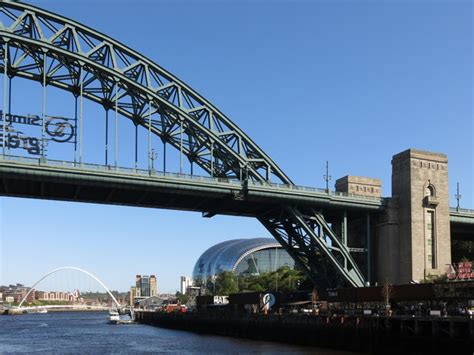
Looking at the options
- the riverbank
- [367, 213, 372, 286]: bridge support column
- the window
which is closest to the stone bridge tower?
the window

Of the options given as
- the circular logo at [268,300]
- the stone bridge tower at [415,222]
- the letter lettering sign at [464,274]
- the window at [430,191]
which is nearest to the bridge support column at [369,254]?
the stone bridge tower at [415,222]

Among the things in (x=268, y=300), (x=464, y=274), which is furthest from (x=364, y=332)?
(x=268, y=300)

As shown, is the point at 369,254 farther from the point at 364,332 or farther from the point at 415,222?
the point at 364,332

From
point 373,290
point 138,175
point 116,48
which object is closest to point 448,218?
point 373,290

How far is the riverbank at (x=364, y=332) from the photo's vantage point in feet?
174

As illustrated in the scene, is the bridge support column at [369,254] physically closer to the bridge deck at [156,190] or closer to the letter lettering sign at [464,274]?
the bridge deck at [156,190]

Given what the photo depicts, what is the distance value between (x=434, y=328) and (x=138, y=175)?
35645 millimetres

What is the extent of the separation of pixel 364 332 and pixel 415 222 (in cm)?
2788

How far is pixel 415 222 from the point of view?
282ft

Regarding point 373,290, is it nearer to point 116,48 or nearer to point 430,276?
point 430,276

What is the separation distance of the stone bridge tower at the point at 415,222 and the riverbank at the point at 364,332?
17.6 metres

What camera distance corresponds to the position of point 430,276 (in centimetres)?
8344

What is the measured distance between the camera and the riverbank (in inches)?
2084

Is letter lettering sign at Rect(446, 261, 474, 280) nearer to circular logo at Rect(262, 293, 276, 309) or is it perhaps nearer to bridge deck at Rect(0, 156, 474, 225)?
bridge deck at Rect(0, 156, 474, 225)
